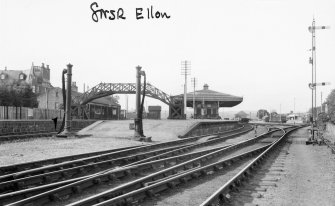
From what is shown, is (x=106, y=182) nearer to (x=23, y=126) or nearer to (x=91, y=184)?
(x=91, y=184)

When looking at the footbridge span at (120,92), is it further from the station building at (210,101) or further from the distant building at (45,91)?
the station building at (210,101)

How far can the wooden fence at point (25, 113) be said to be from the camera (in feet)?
107

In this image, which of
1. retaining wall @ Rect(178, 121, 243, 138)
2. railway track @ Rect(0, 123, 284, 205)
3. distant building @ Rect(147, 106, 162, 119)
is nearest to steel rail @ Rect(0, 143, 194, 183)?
railway track @ Rect(0, 123, 284, 205)

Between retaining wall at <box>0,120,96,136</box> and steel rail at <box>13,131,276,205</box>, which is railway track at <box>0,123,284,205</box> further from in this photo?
retaining wall at <box>0,120,96,136</box>

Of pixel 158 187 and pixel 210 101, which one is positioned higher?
pixel 210 101

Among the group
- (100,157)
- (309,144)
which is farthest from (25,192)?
(309,144)

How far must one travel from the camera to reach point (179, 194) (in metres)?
7.63

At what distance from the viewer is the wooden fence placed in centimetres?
3247

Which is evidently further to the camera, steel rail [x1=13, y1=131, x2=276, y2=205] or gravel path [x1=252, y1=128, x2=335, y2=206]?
gravel path [x1=252, y1=128, x2=335, y2=206]

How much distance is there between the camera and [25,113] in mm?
35250

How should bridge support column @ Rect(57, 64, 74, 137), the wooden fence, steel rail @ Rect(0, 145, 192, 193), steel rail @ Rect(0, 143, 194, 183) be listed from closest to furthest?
steel rail @ Rect(0, 145, 192, 193), steel rail @ Rect(0, 143, 194, 183), bridge support column @ Rect(57, 64, 74, 137), the wooden fence

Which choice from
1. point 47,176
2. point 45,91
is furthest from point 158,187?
point 45,91

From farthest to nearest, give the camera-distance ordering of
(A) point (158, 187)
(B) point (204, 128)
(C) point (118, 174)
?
(B) point (204, 128) < (C) point (118, 174) < (A) point (158, 187)

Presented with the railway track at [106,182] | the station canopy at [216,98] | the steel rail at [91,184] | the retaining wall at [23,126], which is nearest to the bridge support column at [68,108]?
the retaining wall at [23,126]
